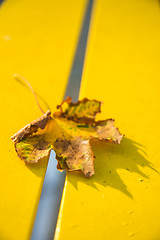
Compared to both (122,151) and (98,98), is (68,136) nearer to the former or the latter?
(122,151)

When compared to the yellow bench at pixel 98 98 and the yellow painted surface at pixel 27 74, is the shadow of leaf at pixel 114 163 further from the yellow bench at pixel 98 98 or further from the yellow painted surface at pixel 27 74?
the yellow painted surface at pixel 27 74

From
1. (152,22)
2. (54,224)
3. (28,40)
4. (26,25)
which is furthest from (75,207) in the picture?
(152,22)

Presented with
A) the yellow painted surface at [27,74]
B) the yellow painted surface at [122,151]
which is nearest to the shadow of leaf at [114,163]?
the yellow painted surface at [122,151]

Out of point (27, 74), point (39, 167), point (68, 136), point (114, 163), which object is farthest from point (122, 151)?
point (27, 74)

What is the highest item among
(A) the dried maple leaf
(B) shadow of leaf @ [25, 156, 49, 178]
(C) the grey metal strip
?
(A) the dried maple leaf

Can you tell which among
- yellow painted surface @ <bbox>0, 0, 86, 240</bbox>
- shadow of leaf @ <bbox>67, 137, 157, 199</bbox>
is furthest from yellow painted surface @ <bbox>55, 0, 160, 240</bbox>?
yellow painted surface @ <bbox>0, 0, 86, 240</bbox>

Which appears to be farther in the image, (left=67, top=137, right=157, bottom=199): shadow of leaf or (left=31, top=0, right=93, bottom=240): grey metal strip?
(left=67, top=137, right=157, bottom=199): shadow of leaf

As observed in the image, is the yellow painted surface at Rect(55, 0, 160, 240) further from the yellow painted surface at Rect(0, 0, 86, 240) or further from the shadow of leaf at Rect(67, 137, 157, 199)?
the yellow painted surface at Rect(0, 0, 86, 240)
